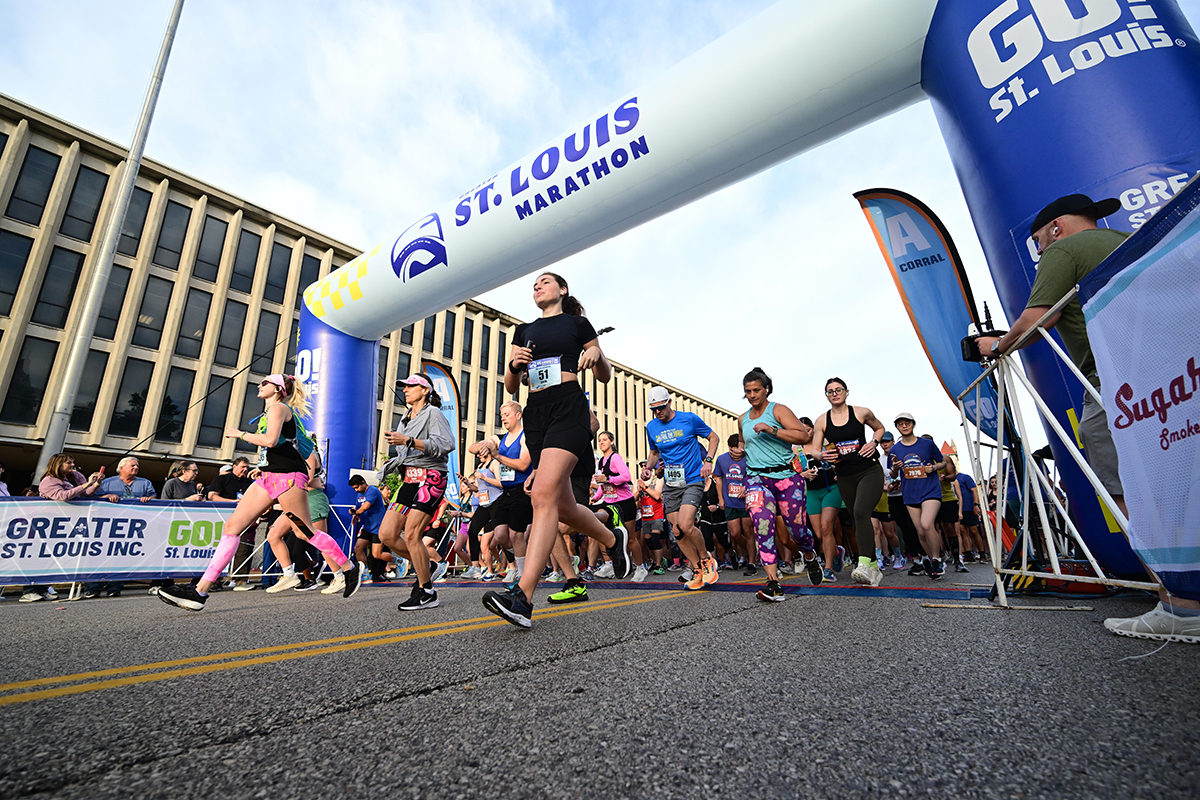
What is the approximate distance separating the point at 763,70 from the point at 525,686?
5728 mm

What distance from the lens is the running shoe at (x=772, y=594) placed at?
12.5ft

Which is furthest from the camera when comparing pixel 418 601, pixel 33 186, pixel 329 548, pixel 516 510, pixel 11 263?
pixel 33 186

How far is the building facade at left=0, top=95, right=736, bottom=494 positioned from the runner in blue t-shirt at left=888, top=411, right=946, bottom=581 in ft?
60.8

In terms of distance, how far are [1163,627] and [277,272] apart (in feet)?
97.6

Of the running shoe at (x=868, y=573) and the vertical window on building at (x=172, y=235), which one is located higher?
the vertical window on building at (x=172, y=235)

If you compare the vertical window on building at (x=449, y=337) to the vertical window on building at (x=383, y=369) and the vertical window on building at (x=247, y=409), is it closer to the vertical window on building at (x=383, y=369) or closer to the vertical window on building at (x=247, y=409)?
the vertical window on building at (x=383, y=369)

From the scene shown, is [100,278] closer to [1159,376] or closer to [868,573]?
[868,573]

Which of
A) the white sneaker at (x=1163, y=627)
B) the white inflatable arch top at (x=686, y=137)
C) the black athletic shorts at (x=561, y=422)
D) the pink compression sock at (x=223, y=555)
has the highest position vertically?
the white inflatable arch top at (x=686, y=137)

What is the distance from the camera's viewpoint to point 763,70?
17.4ft

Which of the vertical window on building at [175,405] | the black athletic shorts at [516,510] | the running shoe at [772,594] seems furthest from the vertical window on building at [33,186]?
the running shoe at [772,594]

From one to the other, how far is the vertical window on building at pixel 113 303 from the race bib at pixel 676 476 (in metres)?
23.7

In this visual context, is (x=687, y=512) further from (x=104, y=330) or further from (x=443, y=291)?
(x=104, y=330)

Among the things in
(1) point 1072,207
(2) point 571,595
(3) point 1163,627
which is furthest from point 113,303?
(3) point 1163,627

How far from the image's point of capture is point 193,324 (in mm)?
22781
